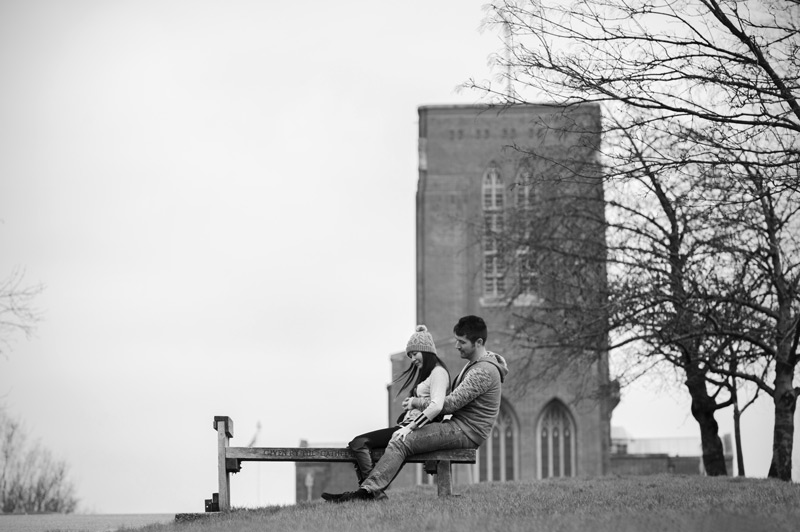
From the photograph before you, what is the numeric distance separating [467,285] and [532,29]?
39803 millimetres

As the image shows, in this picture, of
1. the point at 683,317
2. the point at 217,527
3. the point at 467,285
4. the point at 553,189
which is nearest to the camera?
the point at 217,527

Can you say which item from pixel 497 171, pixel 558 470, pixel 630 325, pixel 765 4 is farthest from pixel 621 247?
pixel 497 171

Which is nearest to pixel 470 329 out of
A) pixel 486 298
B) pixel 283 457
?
pixel 283 457

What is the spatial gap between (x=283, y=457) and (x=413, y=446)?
121cm

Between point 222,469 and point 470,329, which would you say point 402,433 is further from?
point 222,469

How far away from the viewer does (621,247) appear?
2091cm

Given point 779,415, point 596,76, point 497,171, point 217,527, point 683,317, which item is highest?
point 497,171

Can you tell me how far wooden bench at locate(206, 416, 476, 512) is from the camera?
11.2 metres

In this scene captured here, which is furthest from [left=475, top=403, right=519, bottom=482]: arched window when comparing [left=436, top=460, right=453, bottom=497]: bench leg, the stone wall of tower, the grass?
[left=436, top=460, right=453, bottom=497]: bench leg

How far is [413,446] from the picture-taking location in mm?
11062

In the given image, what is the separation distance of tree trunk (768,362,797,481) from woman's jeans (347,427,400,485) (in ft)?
33.3

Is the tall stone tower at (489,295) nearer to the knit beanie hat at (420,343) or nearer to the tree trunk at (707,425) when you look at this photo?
the tree trunk at (707,425)

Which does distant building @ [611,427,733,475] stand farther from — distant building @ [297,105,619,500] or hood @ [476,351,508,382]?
hood @ [476,351,508,382]

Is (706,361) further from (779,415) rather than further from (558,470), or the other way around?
(558,470)
